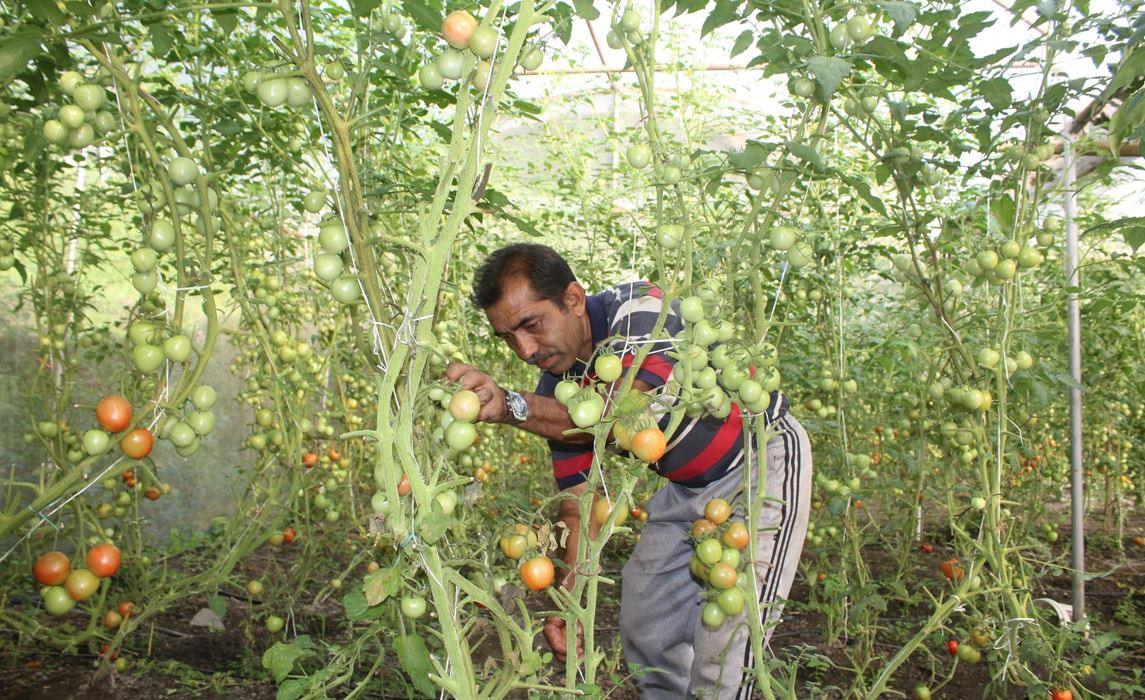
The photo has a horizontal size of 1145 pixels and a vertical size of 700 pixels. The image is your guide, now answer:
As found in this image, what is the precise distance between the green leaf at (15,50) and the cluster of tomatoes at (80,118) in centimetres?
10

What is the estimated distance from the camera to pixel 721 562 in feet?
5.16

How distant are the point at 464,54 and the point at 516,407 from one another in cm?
66

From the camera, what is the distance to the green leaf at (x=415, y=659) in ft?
3.63

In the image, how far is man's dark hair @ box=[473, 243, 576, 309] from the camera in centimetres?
201

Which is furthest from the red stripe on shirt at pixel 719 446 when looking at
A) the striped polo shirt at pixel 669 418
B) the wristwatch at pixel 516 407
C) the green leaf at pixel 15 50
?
the green leaf at pixel 15 50

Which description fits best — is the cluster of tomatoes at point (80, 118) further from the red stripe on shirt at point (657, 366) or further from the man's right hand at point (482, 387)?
the red stripe on shirt at point (657, 366)

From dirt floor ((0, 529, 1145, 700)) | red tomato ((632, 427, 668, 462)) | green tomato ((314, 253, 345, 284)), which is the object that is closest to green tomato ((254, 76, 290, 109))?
green tomato ((314, 253, 345, 284))

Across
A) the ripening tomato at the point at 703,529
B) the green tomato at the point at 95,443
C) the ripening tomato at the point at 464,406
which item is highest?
the ripening tomato at the point at 464,406

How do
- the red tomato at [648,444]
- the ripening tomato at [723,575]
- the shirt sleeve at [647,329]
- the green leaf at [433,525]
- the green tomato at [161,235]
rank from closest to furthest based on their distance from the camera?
the green leaf at [433,525], the red tomato at [648,444], the green tomato at [161,235], the ripening tomato at [723,575], the shirt sleeve at [647,329]

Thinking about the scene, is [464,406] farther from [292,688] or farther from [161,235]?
[161,235]

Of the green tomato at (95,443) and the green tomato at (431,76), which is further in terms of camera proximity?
the green tomato at (95,443)

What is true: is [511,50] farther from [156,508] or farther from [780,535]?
[156,508]

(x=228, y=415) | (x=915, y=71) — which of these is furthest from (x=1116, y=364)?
(x=228, y=415)

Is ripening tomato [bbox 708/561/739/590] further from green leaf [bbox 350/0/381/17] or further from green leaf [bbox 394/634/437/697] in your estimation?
green leaf [bbox 350/0/381/17]
